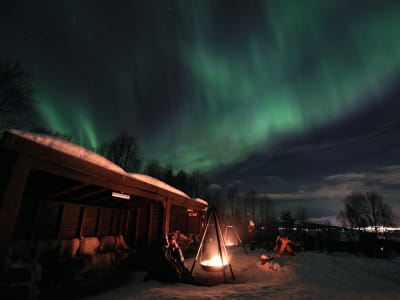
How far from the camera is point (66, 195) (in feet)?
25.2

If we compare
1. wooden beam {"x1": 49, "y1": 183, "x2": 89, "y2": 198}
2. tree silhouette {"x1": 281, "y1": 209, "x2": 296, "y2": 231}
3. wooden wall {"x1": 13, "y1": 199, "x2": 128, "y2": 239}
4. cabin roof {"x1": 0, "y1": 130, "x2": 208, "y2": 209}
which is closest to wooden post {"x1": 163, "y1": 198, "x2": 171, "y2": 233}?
cabin roof {"x1": 0, "y1": 130, "x2": 208, "y2": 209}

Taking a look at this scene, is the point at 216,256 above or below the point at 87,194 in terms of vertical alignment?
below

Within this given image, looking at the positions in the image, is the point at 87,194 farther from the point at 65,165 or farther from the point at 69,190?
the point at 65,165

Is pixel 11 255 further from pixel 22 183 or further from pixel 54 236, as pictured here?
pixel 22 183

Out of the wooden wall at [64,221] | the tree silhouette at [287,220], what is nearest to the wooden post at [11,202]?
the wooden wall at [64,221]

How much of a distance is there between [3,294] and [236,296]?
470 cm

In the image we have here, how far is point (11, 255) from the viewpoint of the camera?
6.02 meters

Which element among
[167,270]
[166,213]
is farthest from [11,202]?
[166,213]

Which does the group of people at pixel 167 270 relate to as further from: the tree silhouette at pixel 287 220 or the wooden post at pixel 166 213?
the tree silhouette at pixel 287 220

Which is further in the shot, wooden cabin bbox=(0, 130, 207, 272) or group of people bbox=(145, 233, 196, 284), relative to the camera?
group of people bbox=(145, 233, 196, 284)

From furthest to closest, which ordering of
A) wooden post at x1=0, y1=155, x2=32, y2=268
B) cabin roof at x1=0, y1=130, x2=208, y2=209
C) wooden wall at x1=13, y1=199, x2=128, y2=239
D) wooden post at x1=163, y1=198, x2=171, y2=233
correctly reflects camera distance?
wooden post at x1=163, y1=198, x2=171, y2=233
wooden wall at x1=13, y1=199, x2=128, y2=239
cabin roof at x1=0, y1=130, x2=208, y2=209
wooden post at x1=0, y1=155, x2=32, y2=268

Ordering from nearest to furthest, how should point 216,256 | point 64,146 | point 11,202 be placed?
point 11,202 < point 64,146 < point 216,256

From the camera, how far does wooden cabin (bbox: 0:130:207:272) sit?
3.74 meters

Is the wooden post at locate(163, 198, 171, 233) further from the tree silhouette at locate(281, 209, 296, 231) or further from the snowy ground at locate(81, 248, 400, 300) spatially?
the tree silhouette at locate(281, 209, 296, 231)
